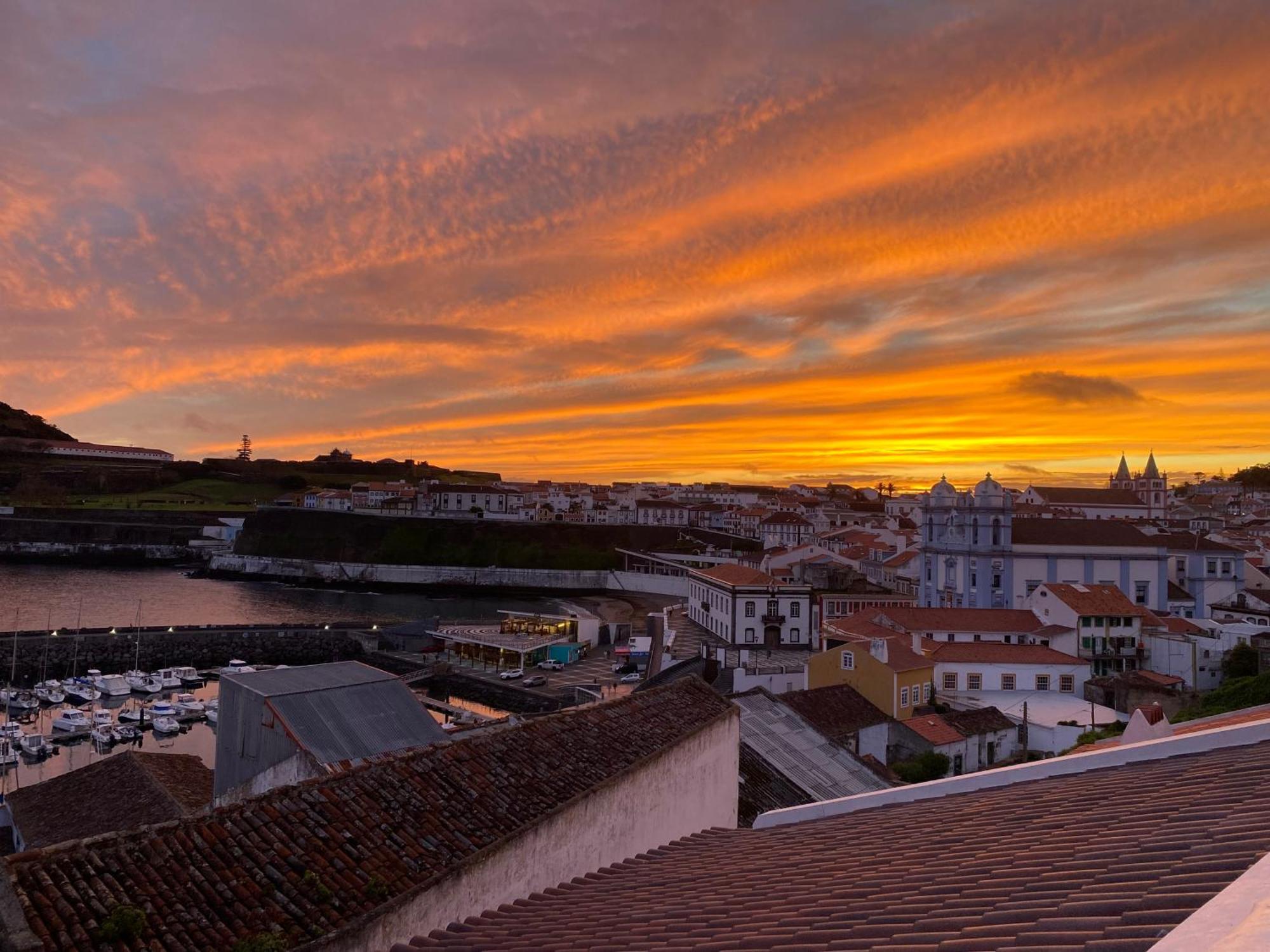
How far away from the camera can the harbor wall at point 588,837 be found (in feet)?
16.4

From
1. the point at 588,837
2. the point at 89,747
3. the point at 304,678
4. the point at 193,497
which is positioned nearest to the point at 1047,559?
the point at 304,678

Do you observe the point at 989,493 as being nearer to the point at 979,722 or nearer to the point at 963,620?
the point at 963,620

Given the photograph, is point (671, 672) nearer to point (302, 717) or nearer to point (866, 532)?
point (302, 717)

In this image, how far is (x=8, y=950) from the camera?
12.2ft

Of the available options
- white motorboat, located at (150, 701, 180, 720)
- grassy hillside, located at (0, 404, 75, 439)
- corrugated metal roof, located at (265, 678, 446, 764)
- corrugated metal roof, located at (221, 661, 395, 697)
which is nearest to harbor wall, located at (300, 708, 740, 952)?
corrugated metal roof, located at (265, 678, 446, 764)

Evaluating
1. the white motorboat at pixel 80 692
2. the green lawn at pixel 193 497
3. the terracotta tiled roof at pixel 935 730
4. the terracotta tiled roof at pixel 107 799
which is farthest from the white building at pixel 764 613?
the green lawn at pixel 193 497

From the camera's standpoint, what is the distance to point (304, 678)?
10273 millimetres

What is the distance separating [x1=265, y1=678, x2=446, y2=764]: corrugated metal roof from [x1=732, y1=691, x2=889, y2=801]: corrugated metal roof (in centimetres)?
619

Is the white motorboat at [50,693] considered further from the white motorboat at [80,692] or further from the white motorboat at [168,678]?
the white motorboat at [168,678]

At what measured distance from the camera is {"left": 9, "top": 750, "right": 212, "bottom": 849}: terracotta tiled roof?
1258cm

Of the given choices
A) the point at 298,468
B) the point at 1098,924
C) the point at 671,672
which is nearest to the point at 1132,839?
the point at 1098,924

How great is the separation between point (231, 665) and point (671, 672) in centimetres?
A: 2165

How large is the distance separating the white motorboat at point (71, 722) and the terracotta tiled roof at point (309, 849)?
26.8 meters

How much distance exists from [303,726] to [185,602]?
54659 millimetres
